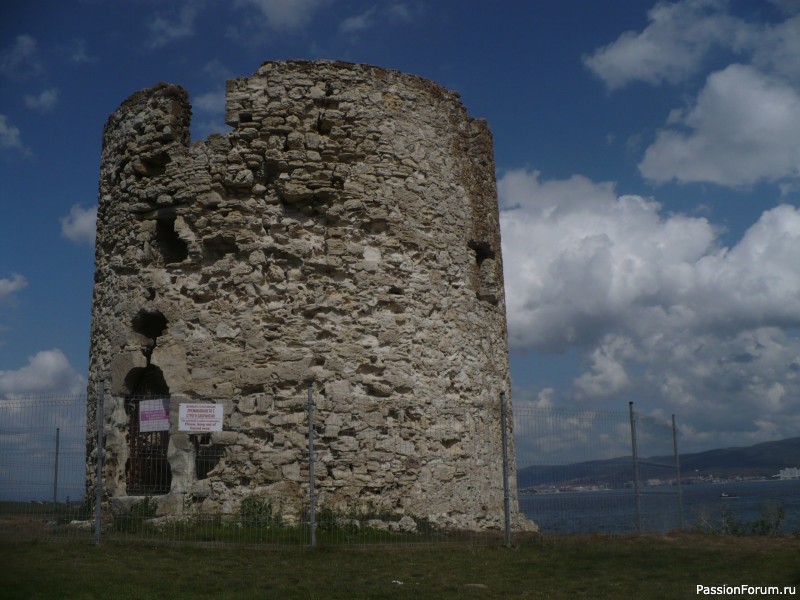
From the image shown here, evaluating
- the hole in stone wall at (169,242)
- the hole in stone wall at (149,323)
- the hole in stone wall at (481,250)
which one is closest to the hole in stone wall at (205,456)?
the hole in stone wall at (149,323)

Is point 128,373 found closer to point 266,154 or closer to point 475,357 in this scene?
point 266,154

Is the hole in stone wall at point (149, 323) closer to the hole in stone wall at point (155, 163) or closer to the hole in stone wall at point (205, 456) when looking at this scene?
the hole in stone wall at point (205, 456)

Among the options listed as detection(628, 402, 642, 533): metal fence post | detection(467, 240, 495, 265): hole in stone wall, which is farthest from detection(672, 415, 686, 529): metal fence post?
detection(467, 240, 495, 265): hole in stone wall

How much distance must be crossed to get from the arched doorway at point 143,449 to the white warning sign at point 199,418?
3.38 ft

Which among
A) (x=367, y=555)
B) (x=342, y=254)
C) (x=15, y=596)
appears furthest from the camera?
(x=342, y=254)

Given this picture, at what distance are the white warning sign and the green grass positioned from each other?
6.26 ft

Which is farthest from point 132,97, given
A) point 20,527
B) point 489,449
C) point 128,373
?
point 489,449

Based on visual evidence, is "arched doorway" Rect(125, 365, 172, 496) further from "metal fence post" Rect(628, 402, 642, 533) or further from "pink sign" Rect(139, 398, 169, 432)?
"metal fence post" Rect(628, 402, 642, 533)

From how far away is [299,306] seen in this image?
39.4 ft

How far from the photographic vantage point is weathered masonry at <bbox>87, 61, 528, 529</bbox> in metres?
11.6

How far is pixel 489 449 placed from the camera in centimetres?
1316

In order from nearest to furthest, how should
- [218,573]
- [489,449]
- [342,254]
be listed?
1. [218,573]
2. [342,254]
3. [489,449]

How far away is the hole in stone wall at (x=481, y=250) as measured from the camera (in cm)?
1393

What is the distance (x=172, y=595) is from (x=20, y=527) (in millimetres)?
4912
